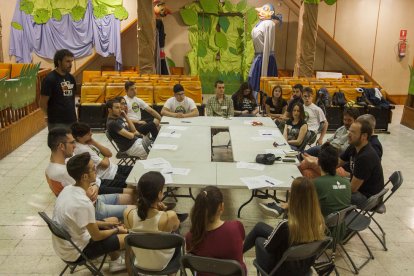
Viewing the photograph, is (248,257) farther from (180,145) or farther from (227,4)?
(227,4)

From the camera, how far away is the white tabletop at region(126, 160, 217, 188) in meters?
3.65

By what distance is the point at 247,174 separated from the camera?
393 centimetres

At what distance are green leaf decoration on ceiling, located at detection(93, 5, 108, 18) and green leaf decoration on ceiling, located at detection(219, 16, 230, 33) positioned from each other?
339cm

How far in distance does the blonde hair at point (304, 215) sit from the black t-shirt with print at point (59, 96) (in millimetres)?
3273

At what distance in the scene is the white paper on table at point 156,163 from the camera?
13.2 ft

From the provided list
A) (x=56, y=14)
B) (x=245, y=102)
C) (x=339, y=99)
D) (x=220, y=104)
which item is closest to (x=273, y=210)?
(x=220, y=104)

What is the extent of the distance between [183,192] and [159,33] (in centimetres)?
767

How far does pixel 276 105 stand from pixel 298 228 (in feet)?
15.2

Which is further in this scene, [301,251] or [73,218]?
[73,218]

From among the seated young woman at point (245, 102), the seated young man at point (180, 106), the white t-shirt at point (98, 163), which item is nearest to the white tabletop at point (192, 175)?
the white t-shirt at point (98, 163)

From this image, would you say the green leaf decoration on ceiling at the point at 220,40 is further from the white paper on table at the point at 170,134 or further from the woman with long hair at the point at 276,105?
the white paper on table at the point at 170,134

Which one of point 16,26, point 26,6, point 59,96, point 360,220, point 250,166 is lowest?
point 360,220

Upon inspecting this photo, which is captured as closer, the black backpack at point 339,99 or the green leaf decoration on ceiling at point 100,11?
the black backpack at point 339,99

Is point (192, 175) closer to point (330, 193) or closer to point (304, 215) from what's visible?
point (330, 193)
